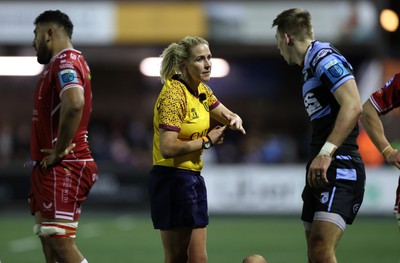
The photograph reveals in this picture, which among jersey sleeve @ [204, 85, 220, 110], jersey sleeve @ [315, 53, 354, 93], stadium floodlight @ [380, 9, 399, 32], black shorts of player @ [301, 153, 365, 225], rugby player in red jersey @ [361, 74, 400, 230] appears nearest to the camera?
jersey sleeve @ [315, 53, 354, 93]

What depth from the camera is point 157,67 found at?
88.3ft

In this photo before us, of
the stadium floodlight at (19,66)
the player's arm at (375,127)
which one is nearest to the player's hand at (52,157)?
the player's arm at (375,127)

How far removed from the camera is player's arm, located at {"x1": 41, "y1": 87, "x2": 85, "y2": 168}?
7.05 meters

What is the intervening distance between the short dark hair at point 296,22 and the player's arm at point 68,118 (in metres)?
1.72

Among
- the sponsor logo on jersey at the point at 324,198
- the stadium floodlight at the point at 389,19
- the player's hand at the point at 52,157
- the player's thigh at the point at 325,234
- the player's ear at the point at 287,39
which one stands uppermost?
the stadium floodlight at the point at 389,19

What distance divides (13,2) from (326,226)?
61.7 ft

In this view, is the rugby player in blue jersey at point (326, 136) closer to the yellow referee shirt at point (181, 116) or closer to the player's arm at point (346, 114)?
the player's arm at point (346, 114)

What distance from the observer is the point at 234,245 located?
13.7m

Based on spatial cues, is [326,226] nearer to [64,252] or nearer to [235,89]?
[64,252]

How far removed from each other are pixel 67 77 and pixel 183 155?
1117 mm

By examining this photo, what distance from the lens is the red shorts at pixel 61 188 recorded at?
284 inches

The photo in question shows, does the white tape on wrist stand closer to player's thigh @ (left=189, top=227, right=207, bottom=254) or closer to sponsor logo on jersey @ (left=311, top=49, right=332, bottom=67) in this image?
sponsor logo on jersey @ (left=311, top=49, right=332, bottom=67)

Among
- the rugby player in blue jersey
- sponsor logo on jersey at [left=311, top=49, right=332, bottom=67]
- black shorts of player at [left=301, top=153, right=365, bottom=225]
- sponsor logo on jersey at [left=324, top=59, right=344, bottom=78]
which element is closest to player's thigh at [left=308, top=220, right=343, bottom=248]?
the rugby player in blue jersey

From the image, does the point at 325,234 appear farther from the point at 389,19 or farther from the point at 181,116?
the point at 389,19
